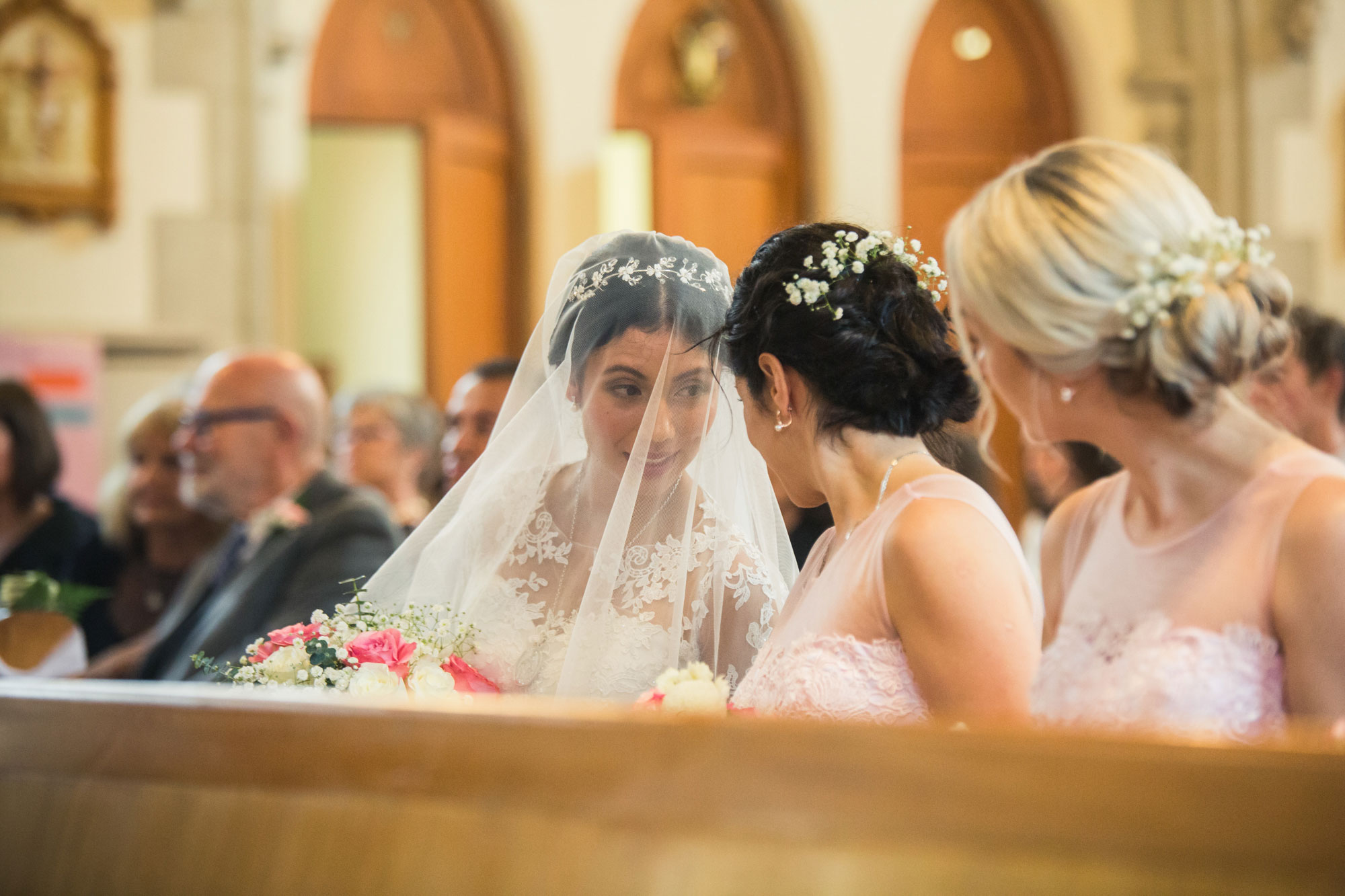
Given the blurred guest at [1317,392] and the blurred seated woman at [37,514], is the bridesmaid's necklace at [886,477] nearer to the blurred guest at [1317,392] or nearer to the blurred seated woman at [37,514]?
the blurred guest at [1317,392]

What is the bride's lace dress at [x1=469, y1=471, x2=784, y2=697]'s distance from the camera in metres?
2.29

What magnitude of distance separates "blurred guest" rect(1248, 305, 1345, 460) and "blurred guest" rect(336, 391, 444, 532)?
2.87m

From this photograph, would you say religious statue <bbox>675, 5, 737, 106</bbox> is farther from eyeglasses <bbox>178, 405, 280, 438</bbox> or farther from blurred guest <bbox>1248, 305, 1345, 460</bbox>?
blurred guest <bbox>1248, 305, 1345, 460</bbox>

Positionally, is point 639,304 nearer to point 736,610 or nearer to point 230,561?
point 736,610

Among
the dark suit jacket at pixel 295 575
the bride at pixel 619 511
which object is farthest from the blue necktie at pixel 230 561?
the bride at pixel 619 511

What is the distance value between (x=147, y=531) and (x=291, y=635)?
2831 mm

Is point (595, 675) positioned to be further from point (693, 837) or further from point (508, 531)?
point (693, 837)

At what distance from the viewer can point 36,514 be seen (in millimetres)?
4887

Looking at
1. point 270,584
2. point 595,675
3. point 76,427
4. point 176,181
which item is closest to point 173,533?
point 270,584

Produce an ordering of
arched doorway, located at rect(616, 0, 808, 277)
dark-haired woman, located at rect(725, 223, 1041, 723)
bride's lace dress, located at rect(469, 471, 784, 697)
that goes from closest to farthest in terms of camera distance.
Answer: dark-haired woman, located at rect(725, 223, 1041, 723) < bride's lace dress, located at rect(469, 471, 784, 697) < arched doorway, located at rect(616, 0, 808, 277)

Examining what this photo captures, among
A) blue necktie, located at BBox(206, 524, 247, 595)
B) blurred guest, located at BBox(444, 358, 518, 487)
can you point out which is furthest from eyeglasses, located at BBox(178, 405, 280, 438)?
blurred guest, located at BBox(444, 358, 518, 487)

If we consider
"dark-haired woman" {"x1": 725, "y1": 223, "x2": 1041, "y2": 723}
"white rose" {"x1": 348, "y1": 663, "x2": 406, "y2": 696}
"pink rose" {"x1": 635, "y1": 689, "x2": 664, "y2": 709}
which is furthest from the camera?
"white rose" {"x1": 348, "y1": 663, "x2": 406, "y2": 696}

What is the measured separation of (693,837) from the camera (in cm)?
103

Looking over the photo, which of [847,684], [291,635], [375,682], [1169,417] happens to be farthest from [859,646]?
[291,635]
